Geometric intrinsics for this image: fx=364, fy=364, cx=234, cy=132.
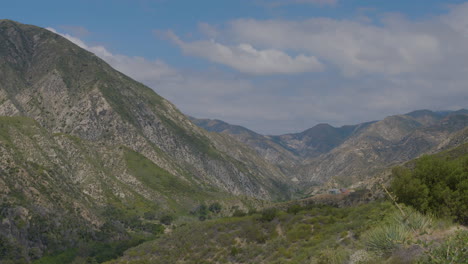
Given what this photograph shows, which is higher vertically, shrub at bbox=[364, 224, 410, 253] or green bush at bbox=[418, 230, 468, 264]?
green bush at bbox=[418, 230, 468, 264]

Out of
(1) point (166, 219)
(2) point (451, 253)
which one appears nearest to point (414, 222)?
(2) point (451, 253)

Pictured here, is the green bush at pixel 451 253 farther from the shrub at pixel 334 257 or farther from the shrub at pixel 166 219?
the shrub at pixel 166 219

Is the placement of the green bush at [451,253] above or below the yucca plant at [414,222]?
above

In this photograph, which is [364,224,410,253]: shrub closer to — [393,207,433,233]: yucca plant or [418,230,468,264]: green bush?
[393,207,433,233]: yucca plant

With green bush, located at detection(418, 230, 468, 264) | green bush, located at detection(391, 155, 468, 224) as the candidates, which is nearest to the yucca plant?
green bush, located at detection(418, 230, 468, 264)

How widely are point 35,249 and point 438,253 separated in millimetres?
121628

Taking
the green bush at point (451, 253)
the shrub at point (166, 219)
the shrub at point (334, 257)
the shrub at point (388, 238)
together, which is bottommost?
the shrub at point (166, 219)

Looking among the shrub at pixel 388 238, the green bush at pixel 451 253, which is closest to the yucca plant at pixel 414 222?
the shrub at pixel 388 238

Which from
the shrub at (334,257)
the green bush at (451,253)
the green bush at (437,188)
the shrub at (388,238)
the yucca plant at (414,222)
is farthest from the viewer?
the green bush at (437,188)

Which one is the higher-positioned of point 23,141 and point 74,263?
point 23,141

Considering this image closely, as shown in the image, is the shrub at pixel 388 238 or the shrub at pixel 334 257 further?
the shrub at pixel 334 257

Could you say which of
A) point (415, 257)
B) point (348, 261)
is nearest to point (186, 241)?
point (348, 261)

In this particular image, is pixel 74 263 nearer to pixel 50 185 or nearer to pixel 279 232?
pixel 50 185

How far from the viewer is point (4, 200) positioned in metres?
112
